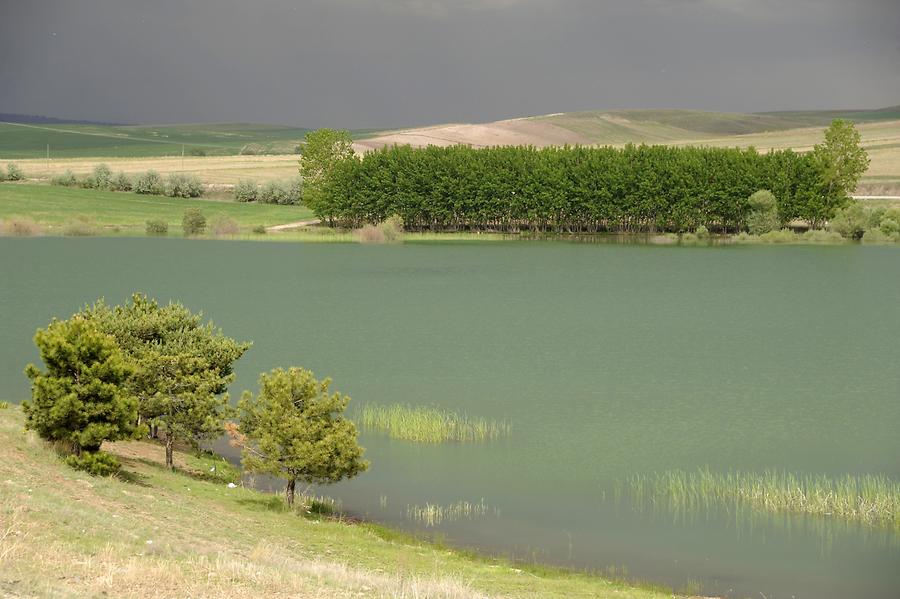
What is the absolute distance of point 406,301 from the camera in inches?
2717

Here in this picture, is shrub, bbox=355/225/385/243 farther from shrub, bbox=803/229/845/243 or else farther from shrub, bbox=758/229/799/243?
shrub, bbox=803/229/845/243

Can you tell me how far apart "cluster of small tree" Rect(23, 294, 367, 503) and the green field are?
102 meters

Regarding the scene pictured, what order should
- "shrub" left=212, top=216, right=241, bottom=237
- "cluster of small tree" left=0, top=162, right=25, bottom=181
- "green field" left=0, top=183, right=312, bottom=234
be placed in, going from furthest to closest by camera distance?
"cluster of small tree" left=0, top=162, right=25, bottom=181
"green field" left=0, top=183, right=312, bottom=234
"shrub" left=212, top=216, right=241, bottom=237

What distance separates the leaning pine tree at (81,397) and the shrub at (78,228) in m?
102

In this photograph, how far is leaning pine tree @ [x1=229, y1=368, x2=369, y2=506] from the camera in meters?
24.5

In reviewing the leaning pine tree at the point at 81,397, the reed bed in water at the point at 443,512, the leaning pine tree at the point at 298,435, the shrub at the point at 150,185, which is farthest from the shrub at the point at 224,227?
the reed bed in water at the point at 443,512

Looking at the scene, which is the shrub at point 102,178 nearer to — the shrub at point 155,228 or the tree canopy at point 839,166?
the shrub at point 155,228

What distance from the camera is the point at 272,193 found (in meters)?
156

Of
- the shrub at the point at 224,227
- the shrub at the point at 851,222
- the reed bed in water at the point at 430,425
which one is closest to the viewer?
the reed bed in water at the point at 430,425

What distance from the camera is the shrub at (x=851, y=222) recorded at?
123m

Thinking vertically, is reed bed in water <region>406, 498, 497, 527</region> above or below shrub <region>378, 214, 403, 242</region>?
below

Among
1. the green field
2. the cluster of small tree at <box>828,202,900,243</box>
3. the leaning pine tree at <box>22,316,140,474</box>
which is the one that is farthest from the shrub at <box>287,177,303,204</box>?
the leaning pine tree at <box>22,316,140,474</box>

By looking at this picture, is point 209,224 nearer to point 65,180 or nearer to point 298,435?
point 65,180

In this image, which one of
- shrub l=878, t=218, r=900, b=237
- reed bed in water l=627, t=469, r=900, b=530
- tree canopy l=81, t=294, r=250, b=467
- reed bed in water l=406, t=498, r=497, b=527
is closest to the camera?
reed bed in water l=406, t=498, r=497, b=527
